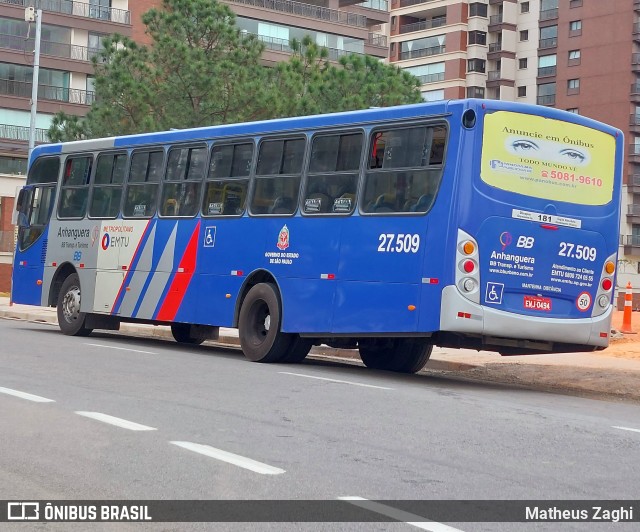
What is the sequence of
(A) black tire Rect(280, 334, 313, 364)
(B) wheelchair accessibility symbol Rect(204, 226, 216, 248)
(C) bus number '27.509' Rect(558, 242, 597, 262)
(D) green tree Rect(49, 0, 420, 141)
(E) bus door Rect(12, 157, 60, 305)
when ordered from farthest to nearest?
(D) green tree Rect(49, 0, 420, 141), (E) bus door Rect(12, 157, 60, 305), (B) wheelchair accessibility symbol Rect(204, 226, 216, 248), (A) black tire Rect(280, 334, 313, 364), (C) bus number '27.509' Rect(558, 242, 597, 262)

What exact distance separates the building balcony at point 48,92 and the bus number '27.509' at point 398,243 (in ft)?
184

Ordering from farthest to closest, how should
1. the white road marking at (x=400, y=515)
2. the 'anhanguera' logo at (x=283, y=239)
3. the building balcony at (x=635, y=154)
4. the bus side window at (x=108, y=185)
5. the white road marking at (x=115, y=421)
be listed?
the building balcony at (x=635, y=154) < the bus side window at (x=108, y=185) < the 'anhanguera' logo at (x=283, y=239) < the white road marking at (x=115, y=421) < the white road marking at (x=400, y=515)

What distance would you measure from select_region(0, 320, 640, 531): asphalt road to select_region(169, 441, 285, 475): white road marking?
2 cm

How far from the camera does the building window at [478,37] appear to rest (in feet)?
371

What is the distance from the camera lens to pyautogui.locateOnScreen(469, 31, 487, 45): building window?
113000 mm

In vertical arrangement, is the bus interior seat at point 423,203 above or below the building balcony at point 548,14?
below

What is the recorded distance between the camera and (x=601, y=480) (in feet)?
28.2

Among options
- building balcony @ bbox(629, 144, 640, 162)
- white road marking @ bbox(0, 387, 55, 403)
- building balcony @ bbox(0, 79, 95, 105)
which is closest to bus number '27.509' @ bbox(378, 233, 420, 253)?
white road marking @ bbox(0, 387, 55, 403)

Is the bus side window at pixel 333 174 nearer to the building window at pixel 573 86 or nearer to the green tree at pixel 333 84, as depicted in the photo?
the green tree at pixel 333 84

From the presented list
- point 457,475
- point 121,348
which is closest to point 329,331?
point 121,348

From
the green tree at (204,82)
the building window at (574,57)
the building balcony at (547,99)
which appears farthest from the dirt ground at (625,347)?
the building balcony at (547,99)

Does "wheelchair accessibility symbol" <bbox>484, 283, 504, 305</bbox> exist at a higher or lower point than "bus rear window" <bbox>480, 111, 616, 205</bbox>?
lower

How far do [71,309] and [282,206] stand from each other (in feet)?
21.5

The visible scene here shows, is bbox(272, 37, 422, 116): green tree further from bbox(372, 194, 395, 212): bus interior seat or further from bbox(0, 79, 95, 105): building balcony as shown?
bbox(0, 79, 95, 105): building balcony
